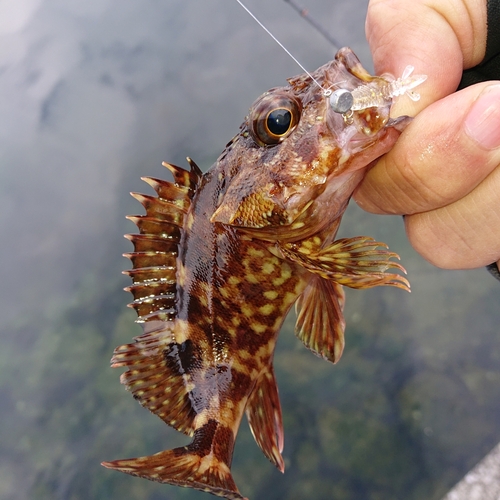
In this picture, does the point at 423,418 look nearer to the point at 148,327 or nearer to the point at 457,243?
the point at 457,243

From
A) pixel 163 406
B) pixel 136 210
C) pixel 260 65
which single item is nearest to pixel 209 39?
pixel 260 65

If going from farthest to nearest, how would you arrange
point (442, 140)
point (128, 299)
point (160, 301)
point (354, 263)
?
point (128, 299) < point (160, 301) < point (354, 263) < point (442, 140)

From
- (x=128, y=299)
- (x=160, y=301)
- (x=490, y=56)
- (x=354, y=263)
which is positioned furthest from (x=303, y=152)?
(x=128, y=299)

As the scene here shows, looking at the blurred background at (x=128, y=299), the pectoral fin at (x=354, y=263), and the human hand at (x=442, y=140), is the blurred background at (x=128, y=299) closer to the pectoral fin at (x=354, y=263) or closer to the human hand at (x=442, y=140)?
the human hand at (x=442, y=140)

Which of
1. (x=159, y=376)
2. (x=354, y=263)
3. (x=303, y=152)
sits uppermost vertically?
(x=303, y=152)

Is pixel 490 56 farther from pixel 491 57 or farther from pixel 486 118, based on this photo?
pixel 486 118

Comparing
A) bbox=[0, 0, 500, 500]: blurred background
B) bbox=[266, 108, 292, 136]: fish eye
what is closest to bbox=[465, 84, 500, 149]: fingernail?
bbox=[266, 108, 292, 136]: fish eye
